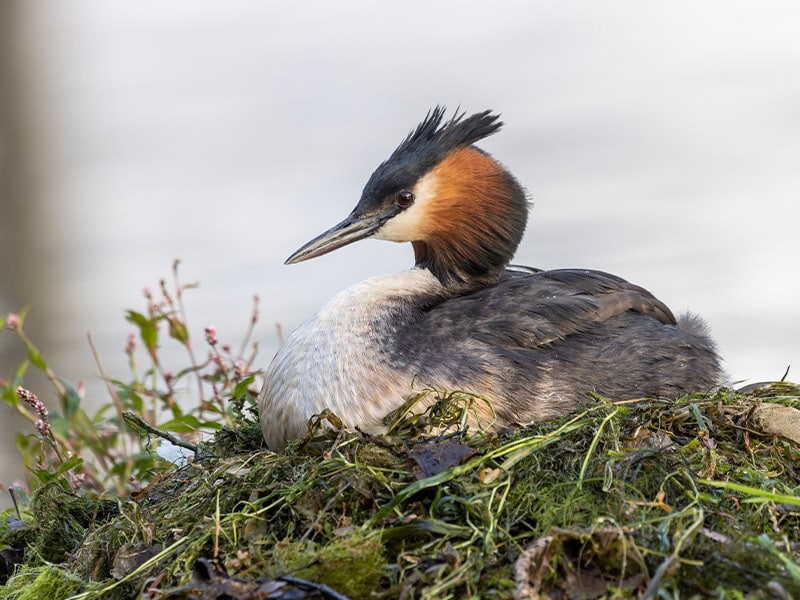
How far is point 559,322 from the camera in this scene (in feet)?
12.6

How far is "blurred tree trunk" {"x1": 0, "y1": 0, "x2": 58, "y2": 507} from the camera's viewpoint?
7.41 m

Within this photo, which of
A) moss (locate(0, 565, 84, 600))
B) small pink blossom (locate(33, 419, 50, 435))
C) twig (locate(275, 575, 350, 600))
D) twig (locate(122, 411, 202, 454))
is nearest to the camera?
twig (locate(275, 575, 350, 600))

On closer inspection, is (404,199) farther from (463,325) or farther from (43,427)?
(43,427)

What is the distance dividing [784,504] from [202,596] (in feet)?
4.39

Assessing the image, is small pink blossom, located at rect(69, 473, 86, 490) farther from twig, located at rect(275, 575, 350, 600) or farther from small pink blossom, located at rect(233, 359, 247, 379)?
twig, located at rect(275, 575, 350, 600)

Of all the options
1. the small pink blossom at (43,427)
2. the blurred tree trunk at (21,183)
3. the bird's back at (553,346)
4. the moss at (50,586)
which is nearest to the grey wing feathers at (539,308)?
the bird's back at (553,346)

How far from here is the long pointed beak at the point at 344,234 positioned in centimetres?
403

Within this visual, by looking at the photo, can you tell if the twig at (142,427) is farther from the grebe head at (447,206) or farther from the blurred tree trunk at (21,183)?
the blurred tree trunk at (21,183)

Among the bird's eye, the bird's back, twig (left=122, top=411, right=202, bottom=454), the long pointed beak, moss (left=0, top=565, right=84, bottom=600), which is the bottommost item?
moss (left=0, top=565, right=84, bottom=600)

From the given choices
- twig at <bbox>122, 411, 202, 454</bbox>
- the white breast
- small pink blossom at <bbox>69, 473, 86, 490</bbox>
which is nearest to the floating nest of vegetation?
the white breast

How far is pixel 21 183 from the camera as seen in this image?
755 cm

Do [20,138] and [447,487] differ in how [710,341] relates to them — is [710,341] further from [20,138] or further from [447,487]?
[20,138]

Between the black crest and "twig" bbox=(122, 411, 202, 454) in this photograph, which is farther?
the black crest

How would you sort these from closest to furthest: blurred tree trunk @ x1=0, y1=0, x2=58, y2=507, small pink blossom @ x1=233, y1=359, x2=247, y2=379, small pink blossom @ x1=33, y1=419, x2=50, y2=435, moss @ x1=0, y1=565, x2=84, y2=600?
moss @ x1=0, y1=565, x2=84, y2=600
small pink blossom @ x1=33, y1=419, x2=50, y2=435
small pink blossom @ x1=233, y1=359, x2=247, y2=379
blurred tree trunk @ x1=0, y1=0, x2=58, y2=507
